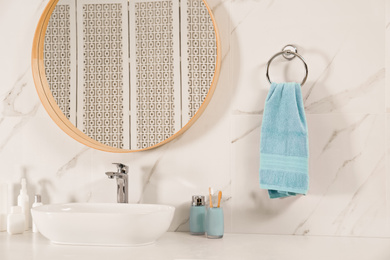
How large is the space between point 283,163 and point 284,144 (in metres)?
0.07

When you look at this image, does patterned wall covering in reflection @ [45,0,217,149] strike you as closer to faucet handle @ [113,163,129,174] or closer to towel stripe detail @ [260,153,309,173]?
faucet handle @ [113,163,129,174]

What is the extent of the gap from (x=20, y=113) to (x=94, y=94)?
0.33 metres

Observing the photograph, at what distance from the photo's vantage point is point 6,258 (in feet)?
4.88

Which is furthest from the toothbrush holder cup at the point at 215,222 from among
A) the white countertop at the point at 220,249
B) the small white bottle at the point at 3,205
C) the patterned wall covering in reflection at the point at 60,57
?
the small white bottle at the point at 3,205

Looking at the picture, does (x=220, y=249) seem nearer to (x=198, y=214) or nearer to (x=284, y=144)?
(x=198, y=214)

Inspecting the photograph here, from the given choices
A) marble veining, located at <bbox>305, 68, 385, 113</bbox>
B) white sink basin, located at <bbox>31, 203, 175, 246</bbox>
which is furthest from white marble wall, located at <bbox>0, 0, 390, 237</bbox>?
white sink basin, located at <bbox>31, 203, 175, 246</bbox>

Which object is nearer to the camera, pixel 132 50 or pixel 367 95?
pixel 367 95

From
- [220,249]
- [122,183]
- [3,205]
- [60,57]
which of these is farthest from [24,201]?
[220,249]

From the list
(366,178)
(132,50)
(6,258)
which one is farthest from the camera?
(132,50)

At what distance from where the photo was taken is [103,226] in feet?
5.15

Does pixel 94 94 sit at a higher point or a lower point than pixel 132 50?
lower

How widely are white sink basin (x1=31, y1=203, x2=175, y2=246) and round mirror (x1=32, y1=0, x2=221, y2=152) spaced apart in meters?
0.38

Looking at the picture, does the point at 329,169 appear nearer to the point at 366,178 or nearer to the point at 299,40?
the point at 366,178

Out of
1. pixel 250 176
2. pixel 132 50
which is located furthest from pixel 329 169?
pixel 132 50
